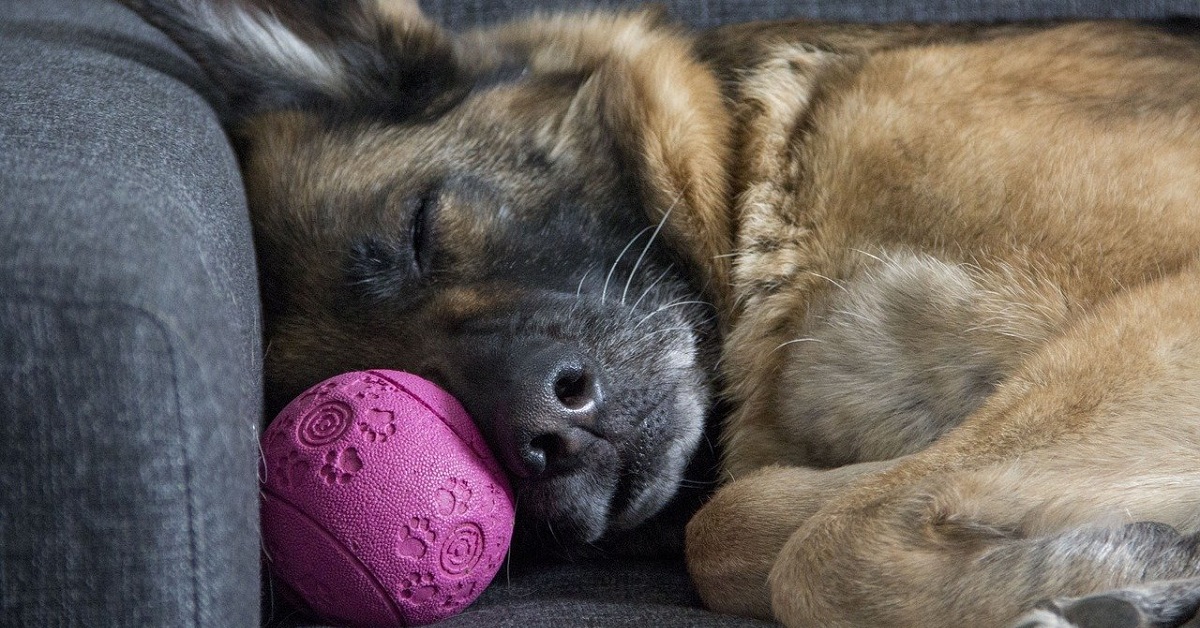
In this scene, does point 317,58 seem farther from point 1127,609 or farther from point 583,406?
point 1127,609

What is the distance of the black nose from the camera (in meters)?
1.31

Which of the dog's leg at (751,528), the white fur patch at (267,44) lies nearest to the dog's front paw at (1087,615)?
the dog's leg at (751,528)

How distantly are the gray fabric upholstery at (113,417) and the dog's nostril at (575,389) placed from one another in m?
0.44

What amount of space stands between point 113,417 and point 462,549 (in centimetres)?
47

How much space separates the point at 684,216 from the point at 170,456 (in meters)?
0.99

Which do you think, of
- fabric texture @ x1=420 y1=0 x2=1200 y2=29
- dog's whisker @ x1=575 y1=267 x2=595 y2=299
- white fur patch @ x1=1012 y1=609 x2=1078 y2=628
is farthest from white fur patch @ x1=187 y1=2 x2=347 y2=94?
white fur patch @ x1=1012 y1=609 x2=1078 y2=628

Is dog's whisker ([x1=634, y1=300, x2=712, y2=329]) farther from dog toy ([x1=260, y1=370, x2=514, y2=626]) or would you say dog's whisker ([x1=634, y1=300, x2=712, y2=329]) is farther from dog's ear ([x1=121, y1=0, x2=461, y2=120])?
dog's ear ([x1=121, y1=0, x2=461, y2=120])

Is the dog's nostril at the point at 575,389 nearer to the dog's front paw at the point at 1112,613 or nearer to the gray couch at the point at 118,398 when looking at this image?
the gray couch at the point at 118,398

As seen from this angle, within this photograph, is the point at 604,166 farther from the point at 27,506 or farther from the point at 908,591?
the point at 27,506

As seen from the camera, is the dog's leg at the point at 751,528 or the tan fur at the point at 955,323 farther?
the dog's leg at the point at 751,528

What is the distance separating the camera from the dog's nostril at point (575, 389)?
1364mm

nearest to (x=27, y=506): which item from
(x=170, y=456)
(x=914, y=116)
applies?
(x=170, y=456)

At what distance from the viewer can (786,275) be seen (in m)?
1.58

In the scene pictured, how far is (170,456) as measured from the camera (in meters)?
0.89
